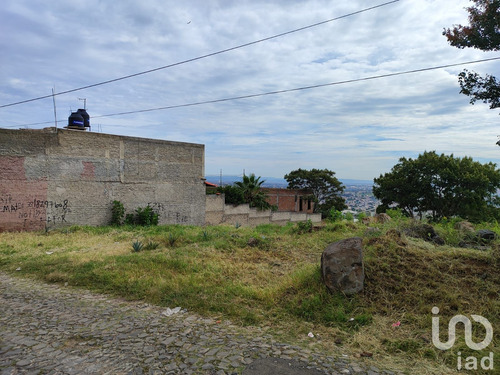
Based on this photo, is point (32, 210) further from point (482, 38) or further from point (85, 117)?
point (482, 38)

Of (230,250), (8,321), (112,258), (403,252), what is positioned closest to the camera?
(8,321)

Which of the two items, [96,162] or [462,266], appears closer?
[462,266]

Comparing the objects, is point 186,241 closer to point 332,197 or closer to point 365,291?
point 365,291

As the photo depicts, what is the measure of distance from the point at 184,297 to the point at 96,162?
9.12 meters

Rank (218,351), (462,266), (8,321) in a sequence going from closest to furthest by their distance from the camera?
(218,351)
(8,321)
(462,266)

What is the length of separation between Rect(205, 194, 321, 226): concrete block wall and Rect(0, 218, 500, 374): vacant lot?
896cm

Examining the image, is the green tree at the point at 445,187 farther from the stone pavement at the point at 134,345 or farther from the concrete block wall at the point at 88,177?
the stone pavement at the point at 134,345

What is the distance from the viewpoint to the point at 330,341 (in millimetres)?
3664

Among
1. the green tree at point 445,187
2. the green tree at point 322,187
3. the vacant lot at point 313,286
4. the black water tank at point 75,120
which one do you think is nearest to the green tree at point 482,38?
the vacant lot at point 313,286

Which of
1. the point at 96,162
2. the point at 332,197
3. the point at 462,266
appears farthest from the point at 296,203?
the point at 462,266

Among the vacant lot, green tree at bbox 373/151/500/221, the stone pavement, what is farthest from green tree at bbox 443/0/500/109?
green tree at bbox 373/151/500/221

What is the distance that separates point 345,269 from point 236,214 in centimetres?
1445

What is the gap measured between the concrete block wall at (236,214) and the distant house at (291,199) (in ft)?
18.8

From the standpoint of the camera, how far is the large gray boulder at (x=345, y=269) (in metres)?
4.58
